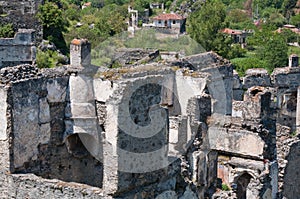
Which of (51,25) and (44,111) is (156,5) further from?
(44,111)

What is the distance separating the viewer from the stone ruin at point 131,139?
554 inches

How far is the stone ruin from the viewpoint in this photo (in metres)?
14.1

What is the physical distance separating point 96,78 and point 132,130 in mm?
4113

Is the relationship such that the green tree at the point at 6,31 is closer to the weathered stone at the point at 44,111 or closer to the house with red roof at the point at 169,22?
the weathered stone at the point at 44,111

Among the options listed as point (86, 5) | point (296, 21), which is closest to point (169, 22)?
point (86, 5)

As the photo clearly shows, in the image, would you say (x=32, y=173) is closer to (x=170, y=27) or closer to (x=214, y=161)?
(x=214, y=161)

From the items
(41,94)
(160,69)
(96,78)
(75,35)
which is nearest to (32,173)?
(41,94)

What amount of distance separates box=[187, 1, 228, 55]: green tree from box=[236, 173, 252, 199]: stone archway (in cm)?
2760

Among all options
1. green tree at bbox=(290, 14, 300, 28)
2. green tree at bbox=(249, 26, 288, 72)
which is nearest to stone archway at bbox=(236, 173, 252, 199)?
green tree at bbox=(249, 26, 288, 72)

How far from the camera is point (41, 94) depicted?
654 inches

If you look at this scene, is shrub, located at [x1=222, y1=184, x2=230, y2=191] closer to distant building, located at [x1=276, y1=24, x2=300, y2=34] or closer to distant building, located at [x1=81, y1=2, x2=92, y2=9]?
distant building, located at [x1=276, y1=24, x2=300, y2=34]

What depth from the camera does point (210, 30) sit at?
157ft

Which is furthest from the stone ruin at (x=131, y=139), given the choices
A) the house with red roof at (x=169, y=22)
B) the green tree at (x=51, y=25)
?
the house with red roof at (x=169, y=22)

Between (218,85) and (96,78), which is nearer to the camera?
(96,78)
